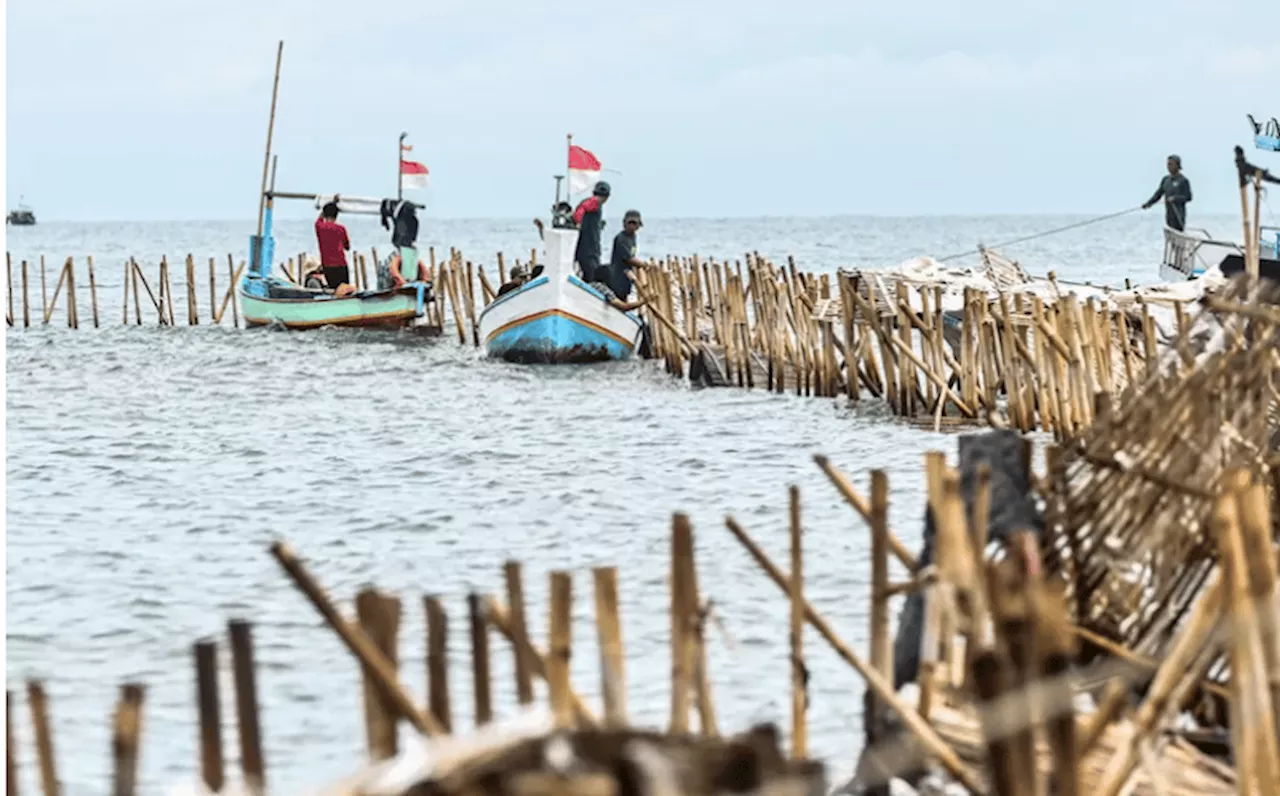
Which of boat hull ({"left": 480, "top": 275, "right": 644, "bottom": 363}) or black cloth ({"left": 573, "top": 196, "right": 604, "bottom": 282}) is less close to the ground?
black cloth ({"left": 573, "top": 196, "right": 604, "bottom": 282})

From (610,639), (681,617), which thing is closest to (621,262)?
(681,617)

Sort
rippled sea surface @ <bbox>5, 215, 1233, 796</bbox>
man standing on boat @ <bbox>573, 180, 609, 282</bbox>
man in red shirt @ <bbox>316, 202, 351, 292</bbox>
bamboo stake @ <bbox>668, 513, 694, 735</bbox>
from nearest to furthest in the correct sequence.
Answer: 1. bamboo stake @ <bbox>668, 513, 694, 735</bbox>
2. rippled sea surface @ <bbox>5, 215, 1233, 796</bbox>
3. man standing on boat @ <bbox>573, 180, 609, 282</bbox>
4. man in red shirt @ <bbox>316, 202, 351, 292</bbox>

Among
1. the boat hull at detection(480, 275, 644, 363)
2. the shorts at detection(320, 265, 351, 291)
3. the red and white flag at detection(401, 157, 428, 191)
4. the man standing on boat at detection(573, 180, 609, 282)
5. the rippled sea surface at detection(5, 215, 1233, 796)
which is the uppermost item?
the red and white flag at detection(401, 157, 428, 191)

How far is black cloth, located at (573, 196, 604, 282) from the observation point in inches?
889

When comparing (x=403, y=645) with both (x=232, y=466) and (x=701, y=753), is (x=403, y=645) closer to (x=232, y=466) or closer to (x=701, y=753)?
(x=701, y=753)

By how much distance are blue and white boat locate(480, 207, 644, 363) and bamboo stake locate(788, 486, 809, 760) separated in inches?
651

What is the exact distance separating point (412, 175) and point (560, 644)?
23704 millimetres

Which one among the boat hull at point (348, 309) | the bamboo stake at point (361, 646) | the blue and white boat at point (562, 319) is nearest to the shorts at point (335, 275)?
the boat hull at point (348, 309)

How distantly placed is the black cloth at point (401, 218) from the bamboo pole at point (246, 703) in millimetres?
23121

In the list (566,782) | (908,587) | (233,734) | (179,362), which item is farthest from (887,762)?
(179,362)

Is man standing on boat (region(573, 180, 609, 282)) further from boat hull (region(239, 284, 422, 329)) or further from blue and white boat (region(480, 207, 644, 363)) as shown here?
boat hull (region(239, 284, 422, 329))

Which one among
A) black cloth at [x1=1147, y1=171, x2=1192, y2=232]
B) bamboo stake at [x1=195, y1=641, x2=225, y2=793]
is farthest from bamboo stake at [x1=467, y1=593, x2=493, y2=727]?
black cloth at [x1=1147, y1=171, x2=1192, y2=232]

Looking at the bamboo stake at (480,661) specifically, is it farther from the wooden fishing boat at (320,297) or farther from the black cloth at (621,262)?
the wooden fishing boat at (320,297)

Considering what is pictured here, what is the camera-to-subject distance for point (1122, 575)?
6.30 meters
